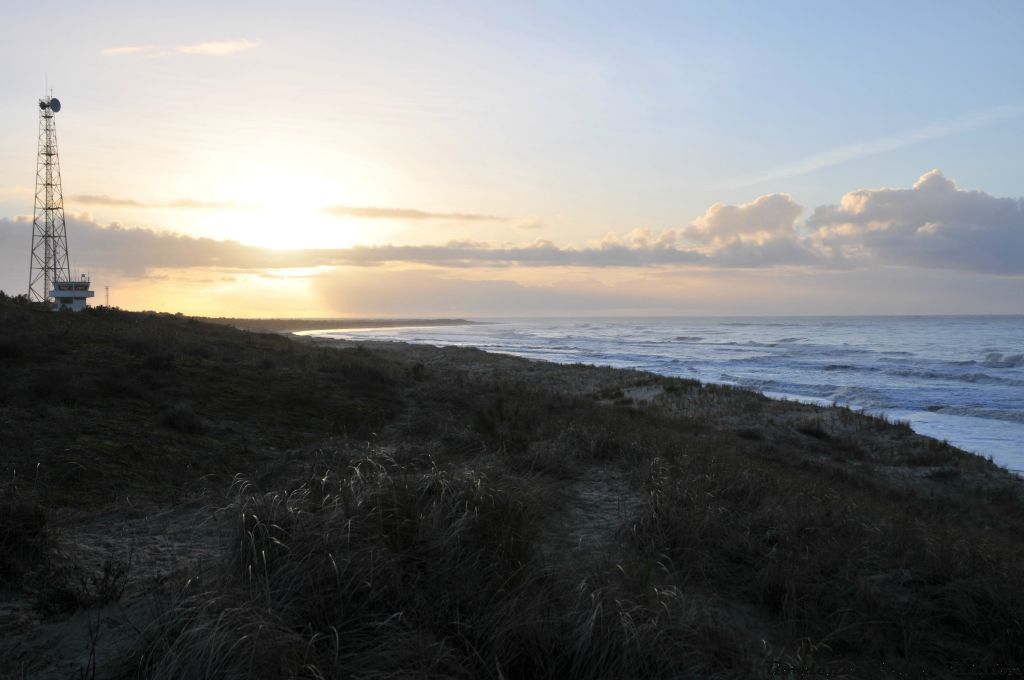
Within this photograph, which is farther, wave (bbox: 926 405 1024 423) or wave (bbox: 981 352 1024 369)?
wave (bbox: 981 352 1024 369)

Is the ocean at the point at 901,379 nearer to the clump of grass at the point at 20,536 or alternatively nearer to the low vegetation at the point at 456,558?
the low vegetation at the point at 456,558

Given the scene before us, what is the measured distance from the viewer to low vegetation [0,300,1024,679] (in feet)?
12.8

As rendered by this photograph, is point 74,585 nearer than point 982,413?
Yes

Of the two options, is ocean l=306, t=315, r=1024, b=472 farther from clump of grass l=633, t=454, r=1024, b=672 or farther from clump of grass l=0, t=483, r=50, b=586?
clump of grass l=0, t=483, r=50, b=586

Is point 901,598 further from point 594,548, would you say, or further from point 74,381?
point 74,381

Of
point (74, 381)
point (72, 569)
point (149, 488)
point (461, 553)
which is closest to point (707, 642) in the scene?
point (461, 553)

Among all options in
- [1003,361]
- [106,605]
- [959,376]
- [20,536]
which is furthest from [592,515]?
[1003,361]

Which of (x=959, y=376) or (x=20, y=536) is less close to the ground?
(x=20, y=536)

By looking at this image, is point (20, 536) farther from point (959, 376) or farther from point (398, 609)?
point (959, 376)

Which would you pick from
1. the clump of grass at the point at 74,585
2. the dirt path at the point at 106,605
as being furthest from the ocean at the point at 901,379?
the clump of grass at the point at 74,585

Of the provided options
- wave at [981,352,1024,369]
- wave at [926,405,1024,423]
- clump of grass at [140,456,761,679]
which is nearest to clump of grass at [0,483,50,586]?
clump of grass at [140,456,761,679]

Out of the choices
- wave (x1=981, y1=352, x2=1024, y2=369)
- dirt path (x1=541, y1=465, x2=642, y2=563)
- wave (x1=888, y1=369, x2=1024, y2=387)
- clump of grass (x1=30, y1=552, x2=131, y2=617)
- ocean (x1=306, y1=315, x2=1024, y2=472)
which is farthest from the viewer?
wave (x1=981, y1=352, x2=1024, y2=369)

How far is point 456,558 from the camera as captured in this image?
490 centimetres

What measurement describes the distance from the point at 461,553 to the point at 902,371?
4838 cm
